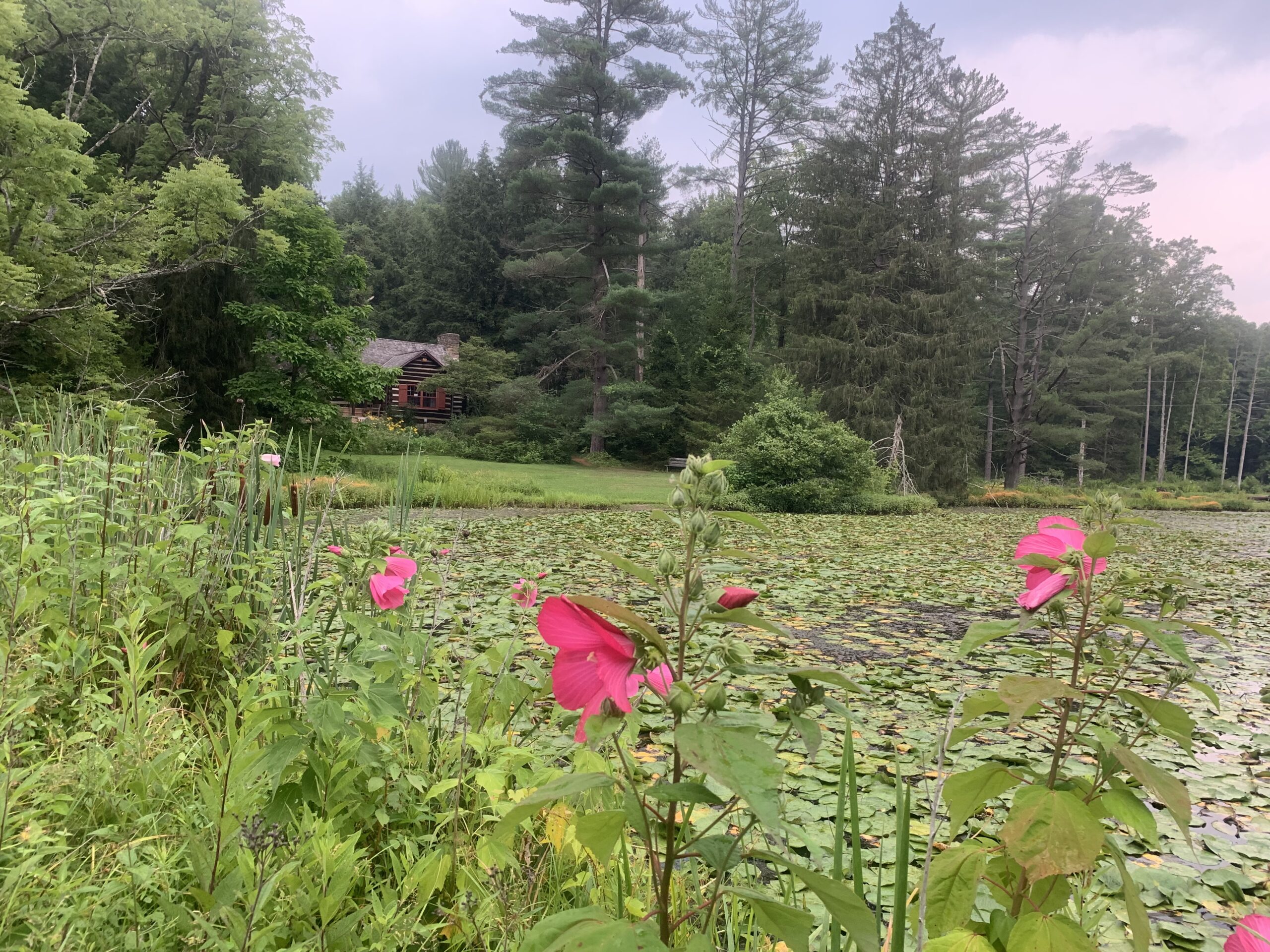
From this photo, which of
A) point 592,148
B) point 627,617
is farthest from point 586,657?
point 592,148

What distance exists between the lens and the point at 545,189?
18.5 meters

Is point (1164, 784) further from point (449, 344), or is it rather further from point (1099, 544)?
point (449, 344)

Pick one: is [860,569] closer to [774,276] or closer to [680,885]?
[680,885]

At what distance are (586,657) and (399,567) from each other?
0.74m

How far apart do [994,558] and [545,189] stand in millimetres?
16140

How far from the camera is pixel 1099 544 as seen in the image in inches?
30.1

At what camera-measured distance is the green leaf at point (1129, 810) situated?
28.2 inches

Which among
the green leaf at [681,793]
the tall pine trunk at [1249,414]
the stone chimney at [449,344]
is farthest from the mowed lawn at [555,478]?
the tall pine trunk at [1249,414]

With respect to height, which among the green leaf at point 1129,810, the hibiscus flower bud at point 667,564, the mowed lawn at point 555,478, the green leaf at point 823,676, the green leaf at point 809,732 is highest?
the hibiscus flower bud at point 667,564

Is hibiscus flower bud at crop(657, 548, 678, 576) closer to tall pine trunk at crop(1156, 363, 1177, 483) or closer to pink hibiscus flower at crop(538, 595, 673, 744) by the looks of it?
pink hibiscus flower at crop(538, 595, 673, 744)

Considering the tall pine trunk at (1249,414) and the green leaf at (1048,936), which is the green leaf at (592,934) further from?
the tall pine trunk at (1249,414)

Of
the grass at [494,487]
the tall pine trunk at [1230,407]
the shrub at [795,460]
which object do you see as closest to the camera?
the grass at [494,487]

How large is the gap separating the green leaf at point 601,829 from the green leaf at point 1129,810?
538 millimetres

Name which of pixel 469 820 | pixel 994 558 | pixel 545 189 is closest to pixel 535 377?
pixel 545 189
